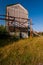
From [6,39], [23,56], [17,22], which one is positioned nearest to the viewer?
[23,56]

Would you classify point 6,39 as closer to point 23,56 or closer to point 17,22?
point 17,22

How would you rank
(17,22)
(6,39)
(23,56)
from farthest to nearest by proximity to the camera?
(17,22) → (6,39) → (23,56)

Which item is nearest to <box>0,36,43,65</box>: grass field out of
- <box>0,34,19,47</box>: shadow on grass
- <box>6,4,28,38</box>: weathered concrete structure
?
<box>0,34,19,47</box>: shadow on grass

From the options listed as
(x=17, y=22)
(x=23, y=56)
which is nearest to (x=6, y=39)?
(x=17, y=22)

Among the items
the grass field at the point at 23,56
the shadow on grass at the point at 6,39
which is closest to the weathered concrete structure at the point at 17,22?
the shadow on grass at the point at 6,39

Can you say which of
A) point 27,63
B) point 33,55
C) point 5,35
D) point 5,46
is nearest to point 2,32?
point 5,35

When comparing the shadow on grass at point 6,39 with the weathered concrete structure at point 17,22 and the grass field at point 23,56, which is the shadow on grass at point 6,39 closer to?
the weathered concrete structure at point 17,22

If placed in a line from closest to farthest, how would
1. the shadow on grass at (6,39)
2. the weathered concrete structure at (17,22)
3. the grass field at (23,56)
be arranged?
1. the grass field at (23,56)
2. the shadow on grass at (6,39)
3. the weathered concrete structure at (17,22)

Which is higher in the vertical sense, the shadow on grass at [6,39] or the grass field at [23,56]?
the shadow on grass at [6,39]

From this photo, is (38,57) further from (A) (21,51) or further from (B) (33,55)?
(A) (21,51)

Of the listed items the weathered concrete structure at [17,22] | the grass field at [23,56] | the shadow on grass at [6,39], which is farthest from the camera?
the weathered concrete structure at [17,22]

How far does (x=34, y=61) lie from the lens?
1159 cm

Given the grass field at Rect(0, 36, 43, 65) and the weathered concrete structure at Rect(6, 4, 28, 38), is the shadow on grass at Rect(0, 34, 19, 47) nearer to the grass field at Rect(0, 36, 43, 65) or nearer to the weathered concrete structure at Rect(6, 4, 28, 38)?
the weathered concrete structure at Rect(6, 4, 28, 38)

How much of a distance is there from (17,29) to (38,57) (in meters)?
8.72
